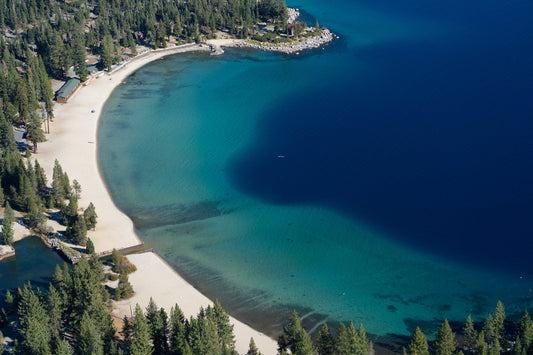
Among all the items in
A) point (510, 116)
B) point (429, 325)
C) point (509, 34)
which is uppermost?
point (509, 34)

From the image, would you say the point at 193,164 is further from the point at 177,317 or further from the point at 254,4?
the point at 254,4

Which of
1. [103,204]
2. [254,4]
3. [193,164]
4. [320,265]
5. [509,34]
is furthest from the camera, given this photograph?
[254,4]

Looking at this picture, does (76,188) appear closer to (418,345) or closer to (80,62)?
(80,62)

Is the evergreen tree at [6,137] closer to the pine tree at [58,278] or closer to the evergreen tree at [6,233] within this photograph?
the evergreen tree at [6,233]

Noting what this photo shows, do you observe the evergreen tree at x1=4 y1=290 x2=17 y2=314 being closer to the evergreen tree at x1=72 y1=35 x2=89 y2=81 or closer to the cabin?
the evergreen tree at x1=72 y1=35 x2=89 y2=81

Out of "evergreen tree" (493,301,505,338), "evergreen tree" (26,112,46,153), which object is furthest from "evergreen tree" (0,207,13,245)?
"evergreen tree" (493,301,505,338)

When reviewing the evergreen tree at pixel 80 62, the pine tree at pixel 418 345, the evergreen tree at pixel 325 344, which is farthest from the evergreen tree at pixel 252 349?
the evergreen tree at pixel 80 62

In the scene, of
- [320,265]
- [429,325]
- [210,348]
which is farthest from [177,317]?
[429,325]
